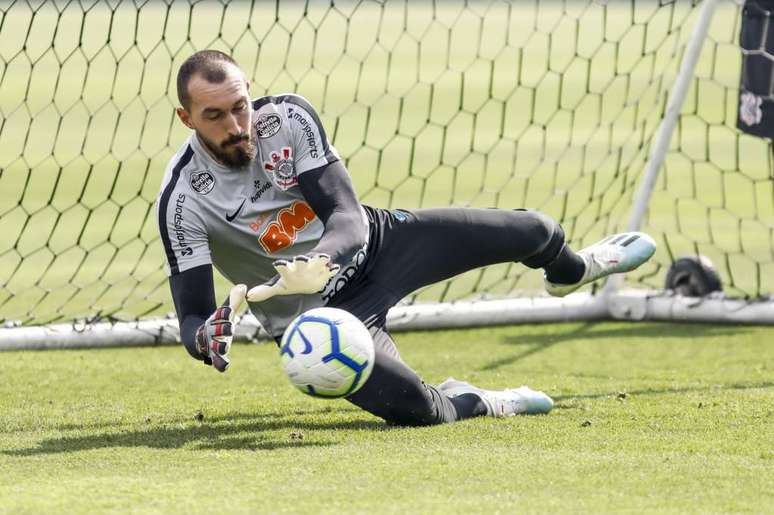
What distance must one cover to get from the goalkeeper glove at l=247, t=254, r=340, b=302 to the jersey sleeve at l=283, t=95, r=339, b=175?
640mm

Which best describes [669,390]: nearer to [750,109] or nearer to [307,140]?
[307,140]

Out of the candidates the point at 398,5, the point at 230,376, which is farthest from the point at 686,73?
the point at 398,5

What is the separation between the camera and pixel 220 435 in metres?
5.22

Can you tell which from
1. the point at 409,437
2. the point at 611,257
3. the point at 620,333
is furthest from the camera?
the point at 620,333

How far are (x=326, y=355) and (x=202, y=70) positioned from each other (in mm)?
1205

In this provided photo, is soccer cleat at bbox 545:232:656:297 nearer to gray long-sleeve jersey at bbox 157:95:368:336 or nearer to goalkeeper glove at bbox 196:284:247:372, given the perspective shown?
gray long-sleeve jersey at bbox 157:95:368:336

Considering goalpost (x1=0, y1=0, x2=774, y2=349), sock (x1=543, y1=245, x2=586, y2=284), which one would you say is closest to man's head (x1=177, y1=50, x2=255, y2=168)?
sock (x1=543, y1=245, x2=586, y2=284)

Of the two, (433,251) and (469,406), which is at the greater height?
(433,251)

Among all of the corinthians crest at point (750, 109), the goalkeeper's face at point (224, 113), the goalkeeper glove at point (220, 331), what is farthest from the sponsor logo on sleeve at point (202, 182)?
the corinthians crest at point (750, 109)

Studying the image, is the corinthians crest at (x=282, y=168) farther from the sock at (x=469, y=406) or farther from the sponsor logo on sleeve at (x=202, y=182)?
the sock at (x=469, y=406)

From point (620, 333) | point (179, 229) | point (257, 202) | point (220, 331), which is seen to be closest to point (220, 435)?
point (220, 331)

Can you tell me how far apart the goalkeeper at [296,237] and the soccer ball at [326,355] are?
14 centimetres

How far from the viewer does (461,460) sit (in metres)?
4.58

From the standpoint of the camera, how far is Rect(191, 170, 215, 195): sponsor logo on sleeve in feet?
17.5
